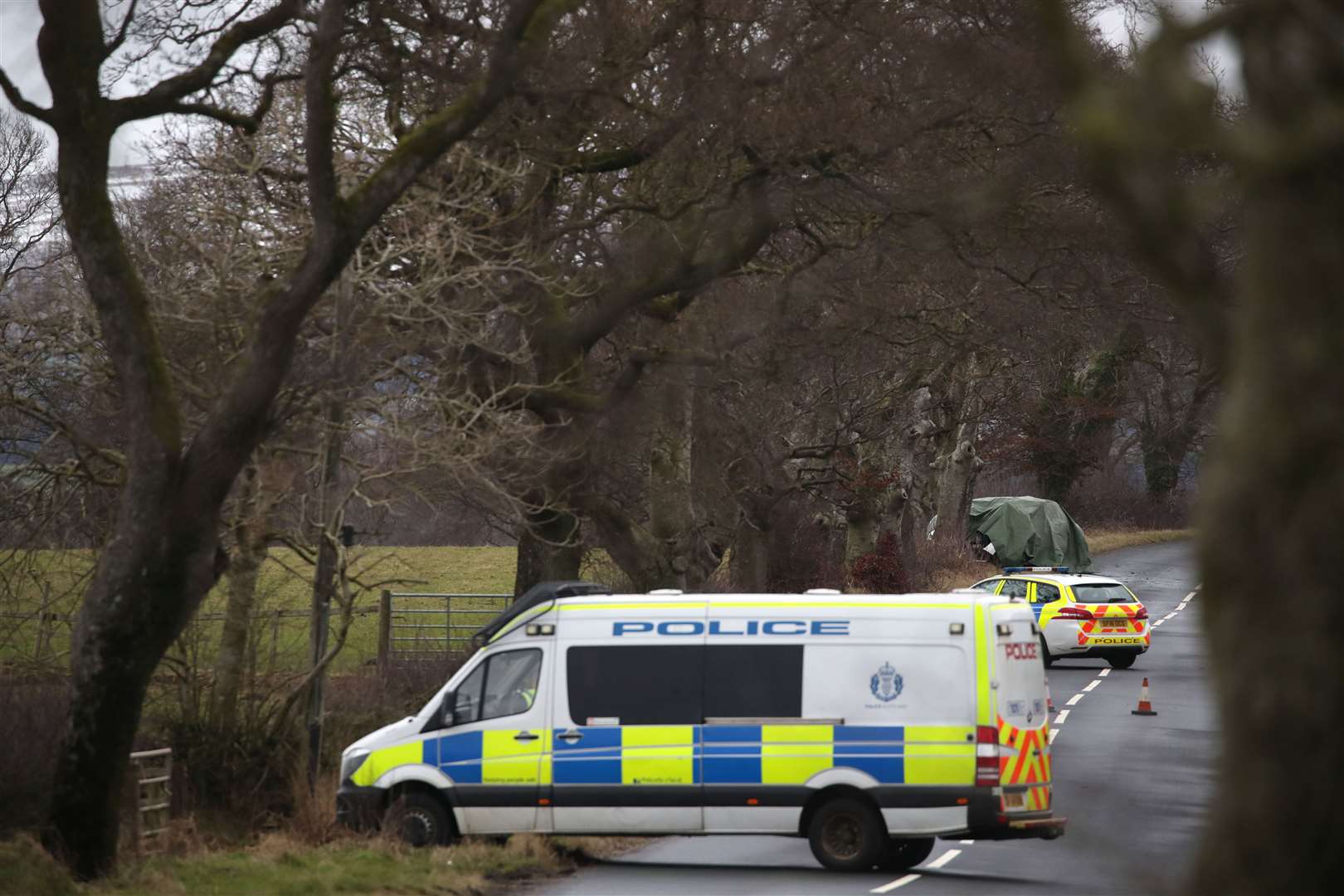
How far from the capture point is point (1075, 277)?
72.6ft

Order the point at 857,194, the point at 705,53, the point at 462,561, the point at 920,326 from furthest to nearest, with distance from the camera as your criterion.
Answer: the point at 462,561 → the point at 920,326 → the point at 857,194 → the point at 705,53

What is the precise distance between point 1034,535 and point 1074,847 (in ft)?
150

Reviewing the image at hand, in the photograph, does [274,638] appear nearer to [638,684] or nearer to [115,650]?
[638,684]

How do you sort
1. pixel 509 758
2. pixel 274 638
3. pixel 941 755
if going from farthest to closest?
pixel 274 638 → pixel 509 758 → pixel 941 755

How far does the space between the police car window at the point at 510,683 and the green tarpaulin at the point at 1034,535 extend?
33.9m

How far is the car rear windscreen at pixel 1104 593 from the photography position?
101 ft

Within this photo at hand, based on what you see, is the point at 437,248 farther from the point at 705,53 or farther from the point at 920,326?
the point at 920,326

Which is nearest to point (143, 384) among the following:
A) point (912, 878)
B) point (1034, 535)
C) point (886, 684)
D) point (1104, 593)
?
point (886, 684)

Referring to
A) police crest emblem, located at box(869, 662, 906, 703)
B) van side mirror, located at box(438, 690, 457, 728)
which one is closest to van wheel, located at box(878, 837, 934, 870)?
police crest emblem, located at box(869, 662, 906, 703)

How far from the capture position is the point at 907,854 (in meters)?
14.8

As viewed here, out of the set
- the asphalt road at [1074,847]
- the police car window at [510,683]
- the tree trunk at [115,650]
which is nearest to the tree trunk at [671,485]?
the asphalt road at [1074,847]

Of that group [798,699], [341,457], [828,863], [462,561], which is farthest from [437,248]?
[462,561]

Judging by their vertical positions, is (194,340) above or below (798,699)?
above

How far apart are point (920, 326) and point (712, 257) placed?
6.24 metres
